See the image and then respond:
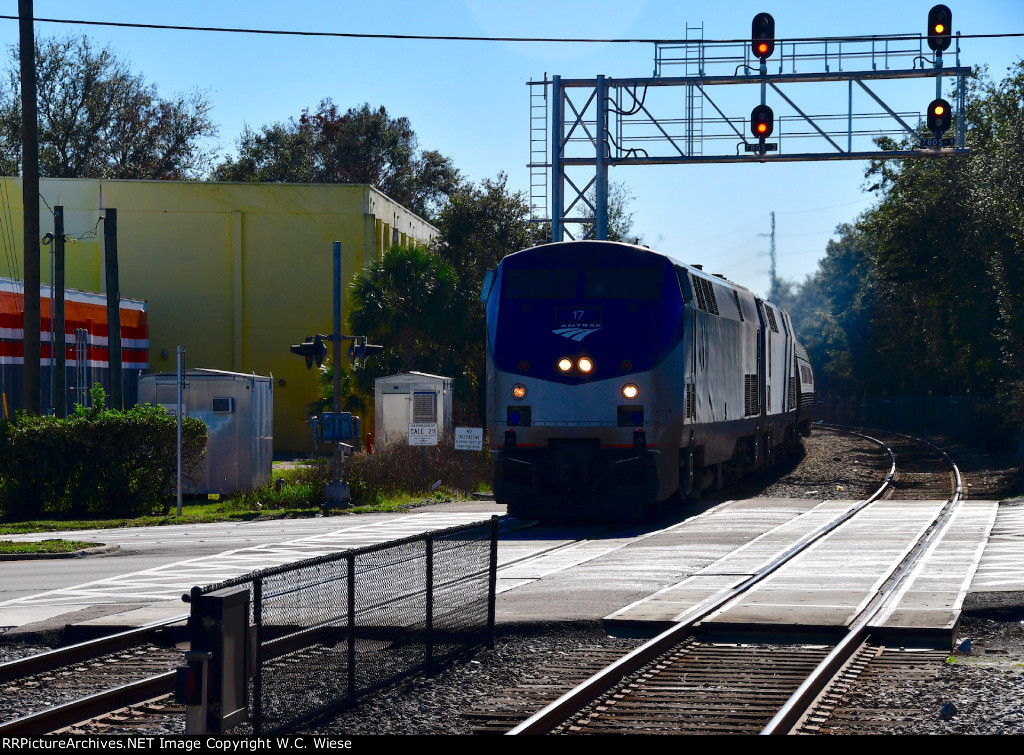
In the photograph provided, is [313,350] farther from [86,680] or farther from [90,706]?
[90,706]

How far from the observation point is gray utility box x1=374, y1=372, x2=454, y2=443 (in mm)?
31453

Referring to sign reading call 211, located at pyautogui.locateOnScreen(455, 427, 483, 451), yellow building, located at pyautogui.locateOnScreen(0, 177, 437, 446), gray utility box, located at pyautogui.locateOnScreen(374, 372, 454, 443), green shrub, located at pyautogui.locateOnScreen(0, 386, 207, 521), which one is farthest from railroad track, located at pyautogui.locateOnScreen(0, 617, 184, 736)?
yellow building, located at pyautogui.locateOnScreen(0, 177, 437, 446)

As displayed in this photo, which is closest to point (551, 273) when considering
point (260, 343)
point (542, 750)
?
point (542, 750)

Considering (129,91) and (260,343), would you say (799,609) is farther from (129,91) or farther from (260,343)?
(129,91)

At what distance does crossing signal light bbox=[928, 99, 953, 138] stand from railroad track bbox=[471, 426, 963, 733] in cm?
1659

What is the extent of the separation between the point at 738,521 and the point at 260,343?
1207 inches

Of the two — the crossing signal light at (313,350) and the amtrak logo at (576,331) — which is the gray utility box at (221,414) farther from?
the amtrak logo at (576,331)

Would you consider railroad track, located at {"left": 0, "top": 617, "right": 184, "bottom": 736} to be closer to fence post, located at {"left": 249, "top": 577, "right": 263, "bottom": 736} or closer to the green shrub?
fence post, located at {"left": 249, "top": 577, "right": 263, "bottom": 736}

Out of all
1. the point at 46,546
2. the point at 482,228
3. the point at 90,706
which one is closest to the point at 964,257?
the point at 482,228

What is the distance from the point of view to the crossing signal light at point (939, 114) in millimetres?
26641

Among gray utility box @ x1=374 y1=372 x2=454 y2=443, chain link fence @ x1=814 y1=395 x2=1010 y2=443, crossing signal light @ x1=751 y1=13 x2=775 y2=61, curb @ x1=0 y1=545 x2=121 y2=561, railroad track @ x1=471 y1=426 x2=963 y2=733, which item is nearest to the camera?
railroad track @ x1=471 y1=426 x2=963 y2=733

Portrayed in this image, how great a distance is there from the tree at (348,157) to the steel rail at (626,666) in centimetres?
6310

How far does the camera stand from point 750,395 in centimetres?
2695

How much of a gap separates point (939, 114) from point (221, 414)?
50.9 ft
